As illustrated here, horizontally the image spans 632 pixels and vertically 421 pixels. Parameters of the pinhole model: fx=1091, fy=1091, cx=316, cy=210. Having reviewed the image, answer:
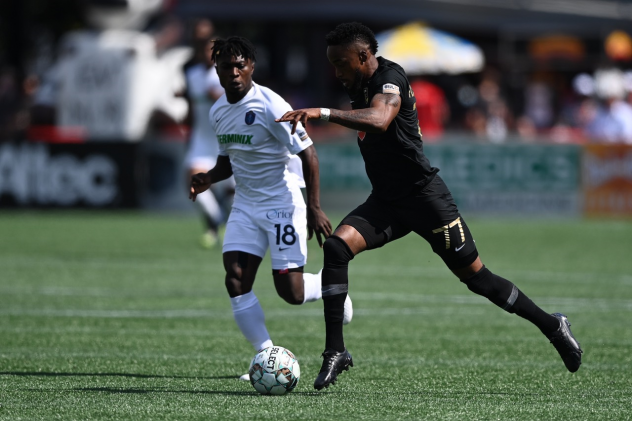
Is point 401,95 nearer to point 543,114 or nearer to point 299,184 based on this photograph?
point 299,184

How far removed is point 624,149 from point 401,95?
15.1m

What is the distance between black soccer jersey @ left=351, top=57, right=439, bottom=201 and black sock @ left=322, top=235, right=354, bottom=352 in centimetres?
52

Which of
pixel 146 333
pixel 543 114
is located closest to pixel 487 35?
pixel 543 114

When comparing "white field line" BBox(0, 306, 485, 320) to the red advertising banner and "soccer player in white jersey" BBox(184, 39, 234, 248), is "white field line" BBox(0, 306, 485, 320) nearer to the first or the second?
"soccer player in white jersey" BBox(184, 39, 234, 248)

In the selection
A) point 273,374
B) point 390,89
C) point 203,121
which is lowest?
point 273,374

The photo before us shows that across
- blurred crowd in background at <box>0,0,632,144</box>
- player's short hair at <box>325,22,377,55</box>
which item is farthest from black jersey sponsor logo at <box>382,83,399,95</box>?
blurred crowd in background at <box>0,0,632,144</box>

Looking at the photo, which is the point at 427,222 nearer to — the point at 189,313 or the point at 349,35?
the point at 349,35

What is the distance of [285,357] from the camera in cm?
663

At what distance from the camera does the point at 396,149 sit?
22.5ft

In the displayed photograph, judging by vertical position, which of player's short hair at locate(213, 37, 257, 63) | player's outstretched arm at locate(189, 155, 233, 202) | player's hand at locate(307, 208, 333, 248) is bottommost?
player's hand at locate(307, 208, 333, 248)

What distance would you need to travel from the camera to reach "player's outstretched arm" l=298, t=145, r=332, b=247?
23.7ft

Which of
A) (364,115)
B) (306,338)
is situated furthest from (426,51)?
(364,115)

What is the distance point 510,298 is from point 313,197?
4.77 ft

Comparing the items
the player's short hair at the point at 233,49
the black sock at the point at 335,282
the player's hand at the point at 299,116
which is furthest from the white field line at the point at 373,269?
the player's hand at the point at 299,116
